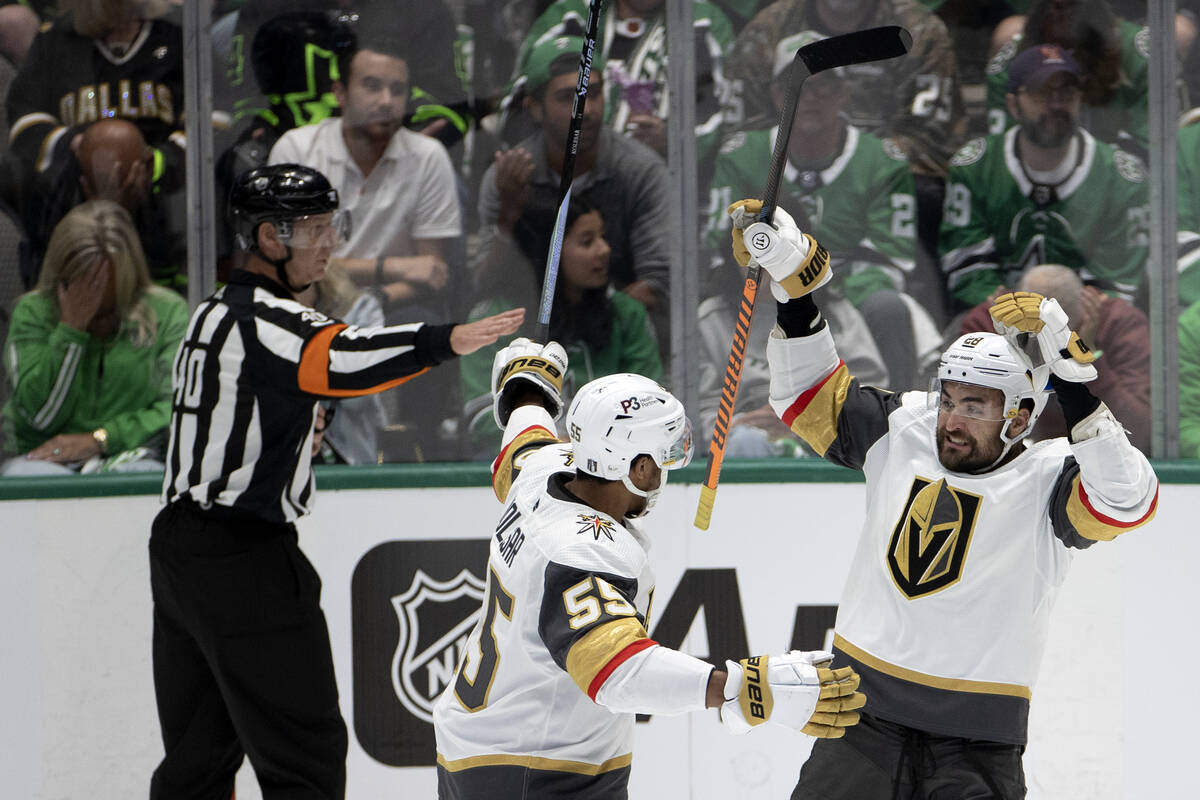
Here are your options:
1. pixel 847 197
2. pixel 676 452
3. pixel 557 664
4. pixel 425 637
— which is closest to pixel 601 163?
pixel 847 197

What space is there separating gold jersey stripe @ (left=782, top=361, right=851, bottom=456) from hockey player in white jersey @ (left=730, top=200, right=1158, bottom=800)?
6.8 inches

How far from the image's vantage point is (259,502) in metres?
3.00

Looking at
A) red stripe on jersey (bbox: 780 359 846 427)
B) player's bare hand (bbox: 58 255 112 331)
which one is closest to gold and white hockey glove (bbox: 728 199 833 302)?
red stripe on jersey (bbox: 780 359 846 427)

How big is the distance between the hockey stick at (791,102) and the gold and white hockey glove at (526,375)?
0.37m

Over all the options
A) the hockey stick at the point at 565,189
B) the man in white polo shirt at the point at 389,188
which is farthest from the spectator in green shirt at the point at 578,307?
the hockey stick at the point at 565,189

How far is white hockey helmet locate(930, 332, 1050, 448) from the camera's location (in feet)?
8.55

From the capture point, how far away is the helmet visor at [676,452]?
225 cm

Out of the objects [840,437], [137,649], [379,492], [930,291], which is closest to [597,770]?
[840,437]

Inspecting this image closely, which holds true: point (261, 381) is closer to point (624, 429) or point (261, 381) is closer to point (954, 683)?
point (624, 429)

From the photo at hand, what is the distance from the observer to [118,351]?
3.76 meters

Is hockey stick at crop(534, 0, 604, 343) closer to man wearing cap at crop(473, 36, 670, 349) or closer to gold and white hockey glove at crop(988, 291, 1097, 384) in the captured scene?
man wearing cap at crop(473, 36, 670, 349)

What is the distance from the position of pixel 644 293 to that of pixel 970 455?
1321mm

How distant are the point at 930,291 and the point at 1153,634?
1041mm

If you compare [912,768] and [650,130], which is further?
[650,130]
